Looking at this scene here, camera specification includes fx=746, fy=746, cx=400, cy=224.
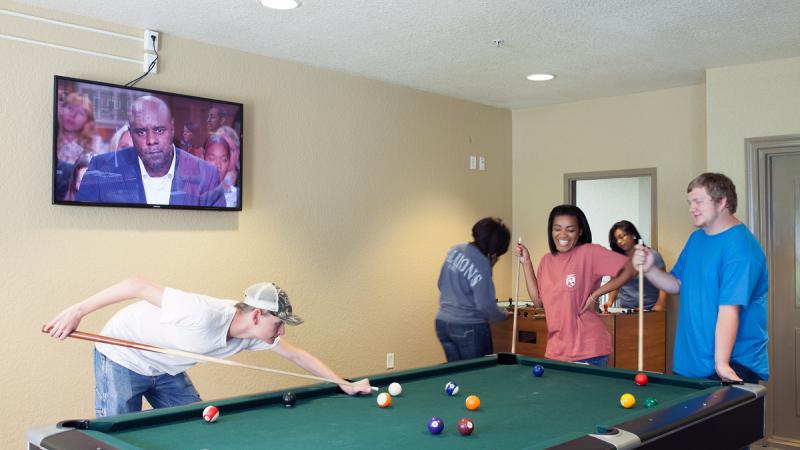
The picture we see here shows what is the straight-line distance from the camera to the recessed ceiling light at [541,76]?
500 centimetres

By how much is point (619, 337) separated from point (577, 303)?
1.61m

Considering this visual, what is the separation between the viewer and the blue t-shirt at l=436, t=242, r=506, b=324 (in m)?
3.77

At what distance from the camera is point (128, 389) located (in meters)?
2.73

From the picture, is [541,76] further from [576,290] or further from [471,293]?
[576,290]

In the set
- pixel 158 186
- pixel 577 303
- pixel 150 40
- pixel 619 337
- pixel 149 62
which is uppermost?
pixel 150 40

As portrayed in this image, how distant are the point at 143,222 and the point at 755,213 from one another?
3.62 m

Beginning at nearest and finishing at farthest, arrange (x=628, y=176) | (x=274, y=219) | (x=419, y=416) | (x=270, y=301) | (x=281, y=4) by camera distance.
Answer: (x=419, y=416) → (x=270, y=301) → (x=281, y=4) → (x=274, y=219) → (x=628, y=176)

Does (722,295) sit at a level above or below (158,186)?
below

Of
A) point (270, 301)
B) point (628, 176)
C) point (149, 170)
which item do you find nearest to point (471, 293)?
point (270, 301)

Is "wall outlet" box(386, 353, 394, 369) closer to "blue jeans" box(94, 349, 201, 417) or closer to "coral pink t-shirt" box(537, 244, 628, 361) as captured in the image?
"coral pink t-shirt" box(537, 244, 628, 361)

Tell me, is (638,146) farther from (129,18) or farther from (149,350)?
(149,350)

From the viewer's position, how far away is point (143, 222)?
3.97 meters

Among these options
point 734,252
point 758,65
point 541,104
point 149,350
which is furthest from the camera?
point 541,104

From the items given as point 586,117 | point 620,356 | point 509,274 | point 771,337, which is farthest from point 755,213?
point 509,274
